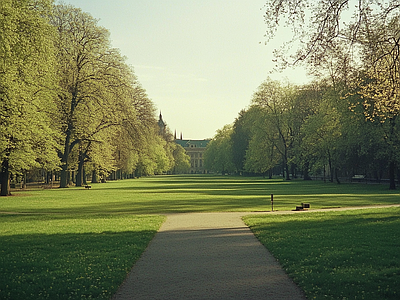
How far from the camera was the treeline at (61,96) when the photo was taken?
93.2 feet

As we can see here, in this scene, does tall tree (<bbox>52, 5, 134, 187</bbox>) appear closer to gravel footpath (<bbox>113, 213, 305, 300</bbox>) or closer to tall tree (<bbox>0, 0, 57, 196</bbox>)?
tall tree (<bbox>0, 0, 57, 196</bbox>)

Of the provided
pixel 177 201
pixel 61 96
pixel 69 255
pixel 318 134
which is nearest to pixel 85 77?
pixel 61 96

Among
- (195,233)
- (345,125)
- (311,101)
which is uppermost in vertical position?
(311,101)

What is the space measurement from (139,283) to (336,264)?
159 inches

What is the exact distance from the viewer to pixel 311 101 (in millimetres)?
72125

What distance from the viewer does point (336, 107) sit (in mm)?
51531

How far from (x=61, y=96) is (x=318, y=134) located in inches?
1277

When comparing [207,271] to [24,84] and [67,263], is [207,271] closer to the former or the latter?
[67,263]

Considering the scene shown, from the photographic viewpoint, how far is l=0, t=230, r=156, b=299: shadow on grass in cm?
780

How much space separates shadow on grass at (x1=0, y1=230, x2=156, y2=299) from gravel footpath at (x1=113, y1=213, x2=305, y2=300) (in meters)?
0.37

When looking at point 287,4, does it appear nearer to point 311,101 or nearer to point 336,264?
point 336,264

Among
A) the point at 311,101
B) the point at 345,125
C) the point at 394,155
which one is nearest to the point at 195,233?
the point at 394,155

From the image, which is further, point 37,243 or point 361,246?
point 37,243

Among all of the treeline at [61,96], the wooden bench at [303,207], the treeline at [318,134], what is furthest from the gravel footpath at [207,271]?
the treeline at [318,134]
